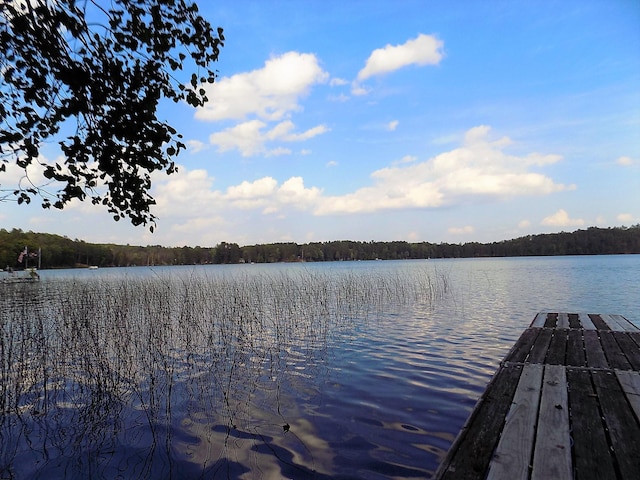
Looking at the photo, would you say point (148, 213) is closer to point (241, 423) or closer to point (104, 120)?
point (104, 120)

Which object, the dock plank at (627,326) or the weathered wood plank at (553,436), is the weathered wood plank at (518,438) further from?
the dock plank at (627,326)

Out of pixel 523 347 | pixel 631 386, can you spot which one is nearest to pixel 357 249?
pixel 523 347

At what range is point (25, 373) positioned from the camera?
6.36m

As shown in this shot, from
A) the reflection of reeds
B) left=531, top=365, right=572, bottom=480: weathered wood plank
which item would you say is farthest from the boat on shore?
left=531, top=365, right=572, bottom=480: weathered wood plank

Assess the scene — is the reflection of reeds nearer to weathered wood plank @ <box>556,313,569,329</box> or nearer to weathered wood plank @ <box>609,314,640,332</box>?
weathered wood plank @ <box>556,313,569,329</box>

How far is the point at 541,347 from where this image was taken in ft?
18.4

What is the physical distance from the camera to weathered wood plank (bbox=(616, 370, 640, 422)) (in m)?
3.10

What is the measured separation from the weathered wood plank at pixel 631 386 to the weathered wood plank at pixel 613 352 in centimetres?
43

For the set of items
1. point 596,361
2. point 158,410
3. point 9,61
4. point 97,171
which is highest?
point 9,61

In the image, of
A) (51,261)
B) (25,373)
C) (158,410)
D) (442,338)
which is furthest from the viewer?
(51,261)

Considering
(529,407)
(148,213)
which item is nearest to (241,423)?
(148,213)

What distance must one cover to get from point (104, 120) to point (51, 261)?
2830 inches

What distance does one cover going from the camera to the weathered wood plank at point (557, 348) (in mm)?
4802

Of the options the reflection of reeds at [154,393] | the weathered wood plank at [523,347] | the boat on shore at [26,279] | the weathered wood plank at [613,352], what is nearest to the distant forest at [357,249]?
the boat on shore at [26,279]
